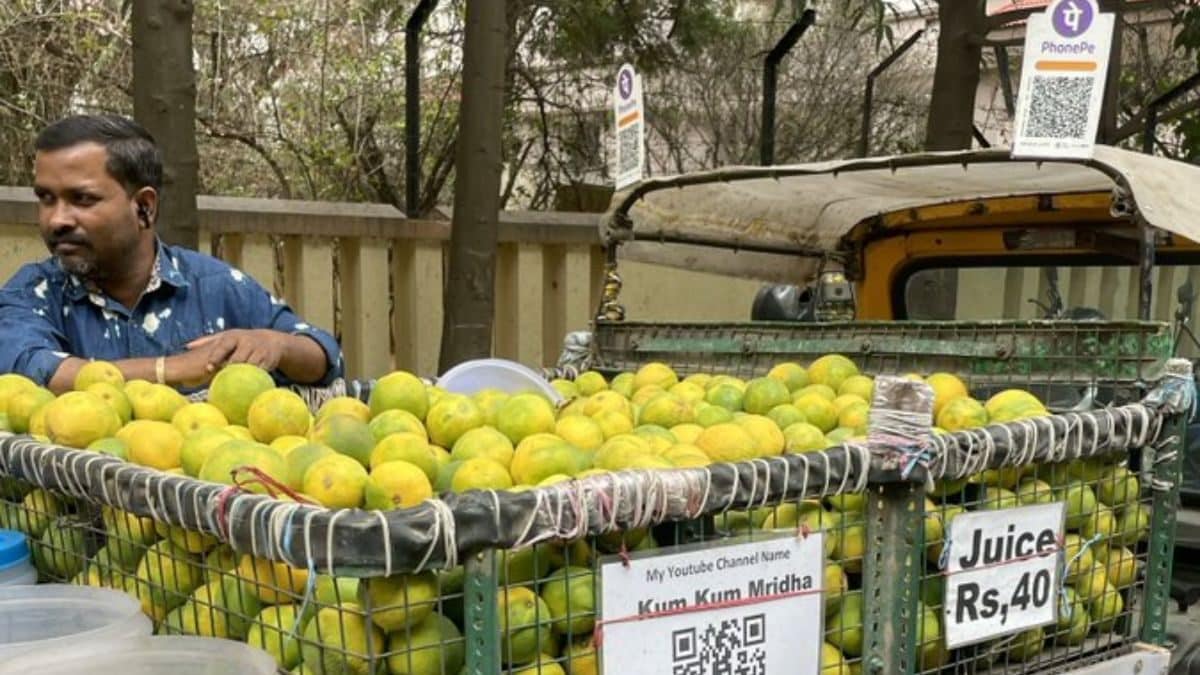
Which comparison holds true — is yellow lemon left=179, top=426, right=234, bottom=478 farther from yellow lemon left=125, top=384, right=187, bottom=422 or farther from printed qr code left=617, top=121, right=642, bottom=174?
printed qr code left=617, top=121, right=642, bottom=174

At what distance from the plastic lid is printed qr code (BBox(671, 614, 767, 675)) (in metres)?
1.00

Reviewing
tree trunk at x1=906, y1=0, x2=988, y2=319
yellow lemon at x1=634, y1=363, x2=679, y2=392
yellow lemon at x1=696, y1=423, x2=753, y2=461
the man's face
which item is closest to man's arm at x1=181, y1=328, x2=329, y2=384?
the man's face

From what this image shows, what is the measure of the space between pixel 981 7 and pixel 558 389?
176 inches

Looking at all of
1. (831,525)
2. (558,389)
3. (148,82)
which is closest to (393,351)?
(148,82)

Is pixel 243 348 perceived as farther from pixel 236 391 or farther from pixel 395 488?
pixel 395 488

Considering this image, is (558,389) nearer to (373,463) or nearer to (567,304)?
(373,463)

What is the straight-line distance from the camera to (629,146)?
10.2 ft

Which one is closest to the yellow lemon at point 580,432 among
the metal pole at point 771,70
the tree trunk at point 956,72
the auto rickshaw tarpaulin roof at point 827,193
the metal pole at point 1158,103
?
the auto rickshaw tarpaulin roof at point 827,193

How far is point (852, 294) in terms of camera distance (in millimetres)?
3959

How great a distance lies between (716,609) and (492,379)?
1042 millimetres

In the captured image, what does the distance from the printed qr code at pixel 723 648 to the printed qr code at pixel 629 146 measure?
5.99 feet

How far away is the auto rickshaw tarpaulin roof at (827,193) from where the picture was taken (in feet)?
7.96

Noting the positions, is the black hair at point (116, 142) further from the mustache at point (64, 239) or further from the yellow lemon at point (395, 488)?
the yellow lemon at point (395, 488)

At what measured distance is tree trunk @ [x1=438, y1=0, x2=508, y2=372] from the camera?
14.6 ft
